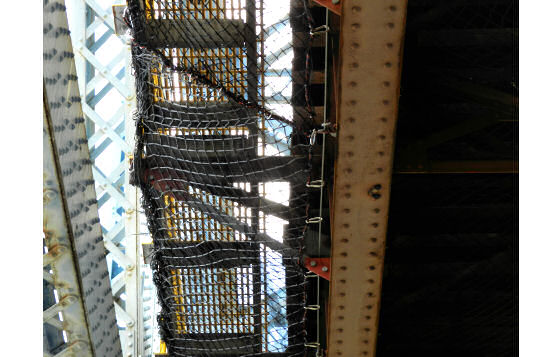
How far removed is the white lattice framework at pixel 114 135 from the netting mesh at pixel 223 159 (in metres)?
4.01

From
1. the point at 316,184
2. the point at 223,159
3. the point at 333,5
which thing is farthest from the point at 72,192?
the point at 333,5

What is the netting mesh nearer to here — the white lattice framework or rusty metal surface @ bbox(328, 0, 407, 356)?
rusty metal surface @ bbox(328, 0, 407, 356)

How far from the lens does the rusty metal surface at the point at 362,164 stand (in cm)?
238

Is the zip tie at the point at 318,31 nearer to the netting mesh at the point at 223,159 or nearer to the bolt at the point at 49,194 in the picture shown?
the netting mesh at the point at 223,159

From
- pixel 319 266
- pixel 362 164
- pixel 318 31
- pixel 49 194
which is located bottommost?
pixel 319 266

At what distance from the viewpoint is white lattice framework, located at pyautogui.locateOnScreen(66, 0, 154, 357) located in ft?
23.4

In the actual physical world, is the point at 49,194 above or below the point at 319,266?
above

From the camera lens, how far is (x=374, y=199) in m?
2.74

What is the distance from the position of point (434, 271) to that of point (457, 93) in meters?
1.36

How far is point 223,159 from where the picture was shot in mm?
3164

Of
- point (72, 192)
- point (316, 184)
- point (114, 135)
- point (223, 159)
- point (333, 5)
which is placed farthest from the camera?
point (114, 135)

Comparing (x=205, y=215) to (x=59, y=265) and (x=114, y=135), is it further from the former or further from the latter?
(x=114, y=135)

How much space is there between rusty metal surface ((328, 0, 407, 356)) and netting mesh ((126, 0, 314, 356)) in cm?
36

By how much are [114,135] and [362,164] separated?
5672 mm
